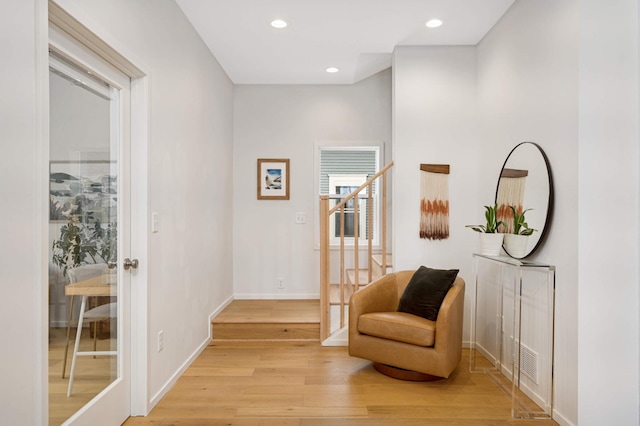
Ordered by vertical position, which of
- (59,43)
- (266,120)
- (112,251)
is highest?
(266,120)

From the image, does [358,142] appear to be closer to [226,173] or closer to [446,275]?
[226,173]

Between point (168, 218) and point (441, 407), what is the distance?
2.15 metres

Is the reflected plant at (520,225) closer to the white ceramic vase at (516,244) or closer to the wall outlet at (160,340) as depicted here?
the white ceramic vase at (516,244)

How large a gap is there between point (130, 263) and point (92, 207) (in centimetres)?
43

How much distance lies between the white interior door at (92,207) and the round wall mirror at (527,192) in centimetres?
245

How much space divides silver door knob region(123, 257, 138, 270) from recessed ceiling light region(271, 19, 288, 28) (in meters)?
2.09

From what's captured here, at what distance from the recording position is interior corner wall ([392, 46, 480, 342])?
3.70 m

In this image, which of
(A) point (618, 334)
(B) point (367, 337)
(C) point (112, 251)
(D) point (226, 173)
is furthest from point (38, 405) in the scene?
(D) point (226, 173)

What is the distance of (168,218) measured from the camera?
280 cm

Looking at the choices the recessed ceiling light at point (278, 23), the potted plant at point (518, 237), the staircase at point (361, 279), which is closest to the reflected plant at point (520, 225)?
the potted plant at point (518, 237)

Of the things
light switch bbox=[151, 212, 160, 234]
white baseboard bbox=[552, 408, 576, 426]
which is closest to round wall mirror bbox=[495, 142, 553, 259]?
white baseboard bbox=[552, 408, 576, 426]

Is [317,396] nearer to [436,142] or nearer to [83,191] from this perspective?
[83,191]

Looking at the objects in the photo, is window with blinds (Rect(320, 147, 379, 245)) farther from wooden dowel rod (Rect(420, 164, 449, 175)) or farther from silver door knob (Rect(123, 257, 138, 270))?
silver door knob (Rect(123, 257, 138, 270))

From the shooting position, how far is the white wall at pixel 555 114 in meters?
2.29
